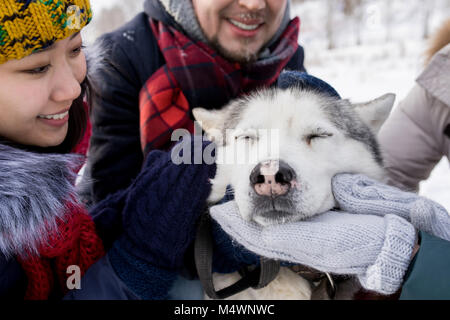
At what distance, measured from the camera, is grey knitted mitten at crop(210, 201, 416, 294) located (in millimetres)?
772

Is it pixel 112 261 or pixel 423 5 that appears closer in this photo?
pixel 112 261

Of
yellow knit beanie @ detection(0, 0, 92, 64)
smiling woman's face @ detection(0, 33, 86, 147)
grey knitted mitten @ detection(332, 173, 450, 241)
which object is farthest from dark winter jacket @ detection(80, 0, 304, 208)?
grey knitted mitten @ detection(332, 173, 450, 241)

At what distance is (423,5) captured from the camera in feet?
11.5

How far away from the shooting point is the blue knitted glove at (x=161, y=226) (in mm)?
1039

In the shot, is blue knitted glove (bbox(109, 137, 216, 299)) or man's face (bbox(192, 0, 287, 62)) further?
man's face (bbox(192, 0, 287, 62))

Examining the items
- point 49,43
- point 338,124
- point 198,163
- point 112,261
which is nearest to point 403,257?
point 338,124

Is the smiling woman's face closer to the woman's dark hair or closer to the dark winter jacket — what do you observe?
the woman's dark hair

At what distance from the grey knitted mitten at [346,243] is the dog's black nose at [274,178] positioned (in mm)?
119

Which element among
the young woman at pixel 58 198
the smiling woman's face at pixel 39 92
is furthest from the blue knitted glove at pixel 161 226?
the smiling woman's face at pixel 39 92

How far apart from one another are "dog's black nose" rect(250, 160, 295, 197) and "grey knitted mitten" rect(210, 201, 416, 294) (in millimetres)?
119

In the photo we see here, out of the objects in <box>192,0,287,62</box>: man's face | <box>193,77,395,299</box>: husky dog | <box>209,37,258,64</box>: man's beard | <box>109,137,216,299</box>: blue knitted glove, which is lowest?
<box>109,137,216,299</box>: blue knitted glove

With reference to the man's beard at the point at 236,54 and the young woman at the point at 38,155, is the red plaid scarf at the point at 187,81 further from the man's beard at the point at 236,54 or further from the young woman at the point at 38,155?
the young woman at the point at 38,155

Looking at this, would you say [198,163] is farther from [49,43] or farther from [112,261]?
[49,43]

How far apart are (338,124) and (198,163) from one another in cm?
57
